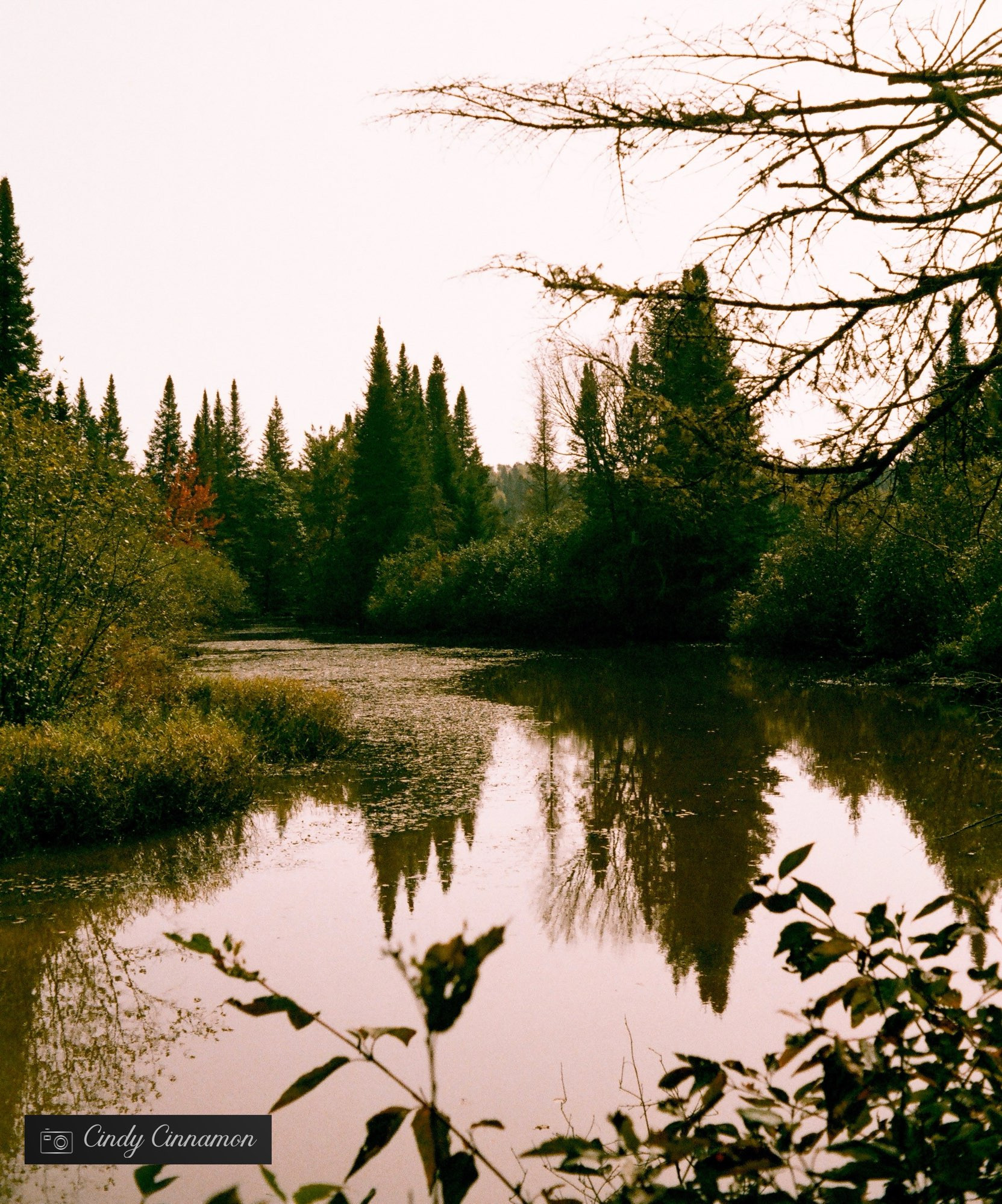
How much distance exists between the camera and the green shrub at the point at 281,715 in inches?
459

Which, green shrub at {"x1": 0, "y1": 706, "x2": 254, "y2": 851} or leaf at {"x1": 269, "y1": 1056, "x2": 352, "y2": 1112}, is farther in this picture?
green shrub at {"x1": 0, "y1": 706, "x2": 254, "y2": 851}

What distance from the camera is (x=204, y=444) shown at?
56.0 m

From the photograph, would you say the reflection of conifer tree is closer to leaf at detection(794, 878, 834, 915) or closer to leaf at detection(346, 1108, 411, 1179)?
leaf at detection(794, 878, 834, 915)

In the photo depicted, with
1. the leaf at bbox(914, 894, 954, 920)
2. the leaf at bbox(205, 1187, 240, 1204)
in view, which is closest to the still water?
the leaf at bbox(205, 1187, 240, 1204)

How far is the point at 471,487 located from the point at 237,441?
66.8 feet

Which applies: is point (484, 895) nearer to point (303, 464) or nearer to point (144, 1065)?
point (144, 1065)

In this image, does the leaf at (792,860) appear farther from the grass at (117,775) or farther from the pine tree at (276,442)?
the pine tree at (276,442)

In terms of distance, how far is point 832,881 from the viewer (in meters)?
7.34

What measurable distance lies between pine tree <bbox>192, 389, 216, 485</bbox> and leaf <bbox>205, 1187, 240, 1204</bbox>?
43610 mm

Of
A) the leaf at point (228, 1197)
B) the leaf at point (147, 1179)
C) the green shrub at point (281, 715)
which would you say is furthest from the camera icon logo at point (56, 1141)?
the green shrub at point (281, 715)

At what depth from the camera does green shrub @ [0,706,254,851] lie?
8242mm

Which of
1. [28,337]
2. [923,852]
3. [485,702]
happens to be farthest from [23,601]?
[28,337]

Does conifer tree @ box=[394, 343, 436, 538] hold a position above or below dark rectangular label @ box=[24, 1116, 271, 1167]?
above

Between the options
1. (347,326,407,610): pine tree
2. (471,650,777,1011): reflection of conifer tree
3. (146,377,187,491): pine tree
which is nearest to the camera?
(471,650,777,1011): reflection of conifer tree
